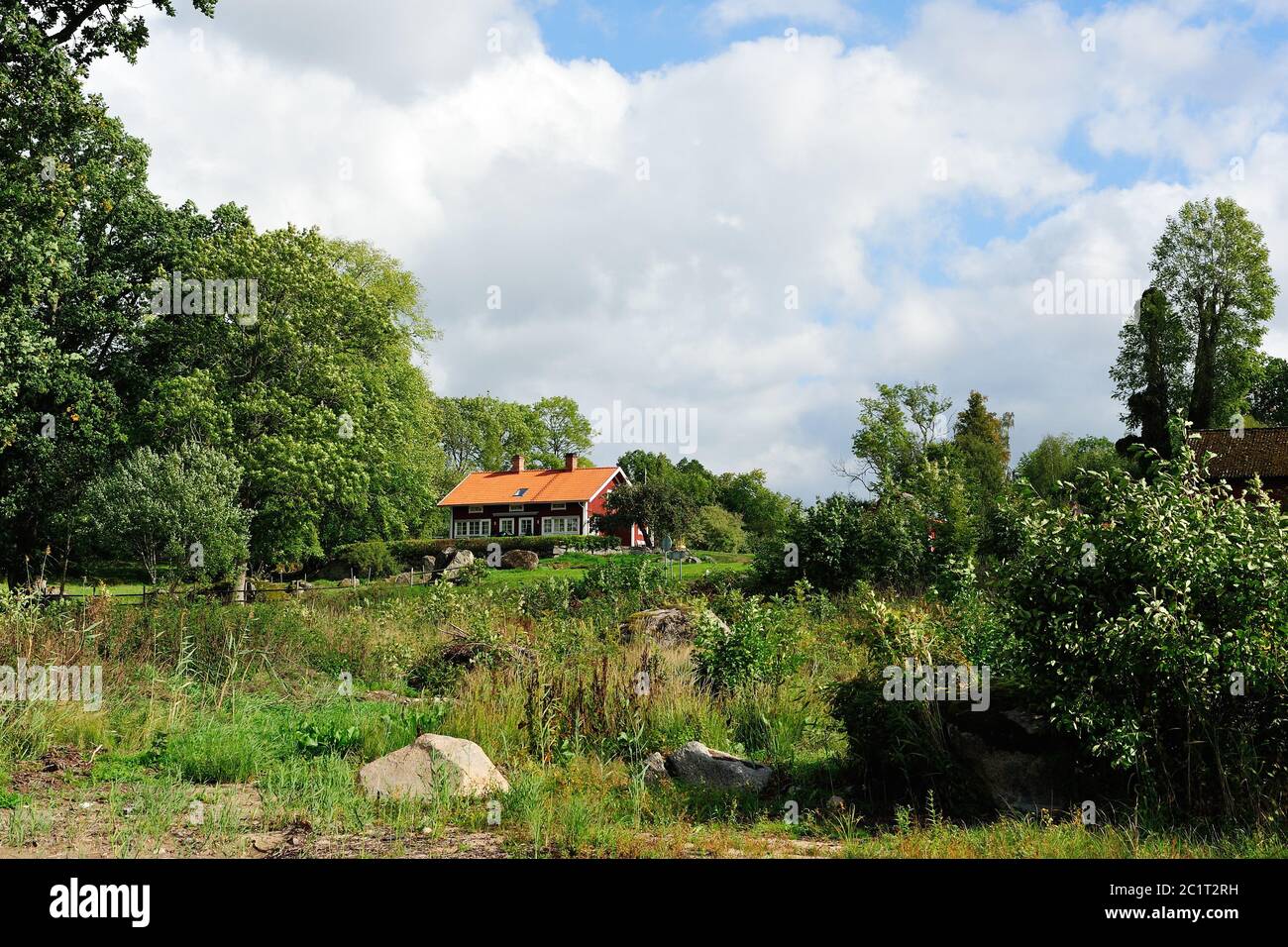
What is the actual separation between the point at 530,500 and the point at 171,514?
35.8m

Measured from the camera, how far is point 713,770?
783cm

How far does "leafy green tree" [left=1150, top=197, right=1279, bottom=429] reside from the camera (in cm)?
4028

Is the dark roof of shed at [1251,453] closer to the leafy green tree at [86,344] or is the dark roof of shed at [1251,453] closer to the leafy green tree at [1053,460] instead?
the leafy green tree at [1053,460]

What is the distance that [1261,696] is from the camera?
6.38 m

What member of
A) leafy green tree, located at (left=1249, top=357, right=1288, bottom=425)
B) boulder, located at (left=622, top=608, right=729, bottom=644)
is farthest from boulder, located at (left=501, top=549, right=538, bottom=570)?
leafy green tree, located at (left=1249, top=357, right=1288, bottom=425)

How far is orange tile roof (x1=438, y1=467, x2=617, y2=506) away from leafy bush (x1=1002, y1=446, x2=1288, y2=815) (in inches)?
1998

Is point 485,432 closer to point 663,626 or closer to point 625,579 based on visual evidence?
point 625,579
